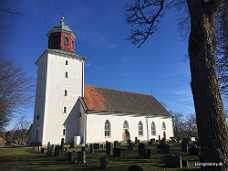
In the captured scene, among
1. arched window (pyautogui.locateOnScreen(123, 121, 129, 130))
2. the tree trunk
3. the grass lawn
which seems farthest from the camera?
arched window (pyautogui.locateOnScreen(123, 121, 129, 130))

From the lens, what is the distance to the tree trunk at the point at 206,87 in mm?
4988

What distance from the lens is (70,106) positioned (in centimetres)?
3281

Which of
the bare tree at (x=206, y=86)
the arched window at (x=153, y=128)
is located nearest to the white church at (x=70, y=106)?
the arched window at (x=153, y=128)

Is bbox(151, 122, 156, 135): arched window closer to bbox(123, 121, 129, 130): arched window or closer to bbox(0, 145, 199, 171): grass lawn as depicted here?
bbox(123, 121, 129, 130): arched window

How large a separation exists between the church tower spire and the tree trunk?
29.1 m

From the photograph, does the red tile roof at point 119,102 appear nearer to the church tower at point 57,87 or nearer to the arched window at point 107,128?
the arched window at point 107,128

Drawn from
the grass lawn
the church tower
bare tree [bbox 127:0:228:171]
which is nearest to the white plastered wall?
the church tower

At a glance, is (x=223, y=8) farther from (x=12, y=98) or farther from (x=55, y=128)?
(x=55, y=128)

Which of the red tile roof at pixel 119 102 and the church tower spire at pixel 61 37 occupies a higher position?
the church tower spire at pixel 61 37

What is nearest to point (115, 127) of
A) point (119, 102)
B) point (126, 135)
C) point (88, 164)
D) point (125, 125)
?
point (125, 125)

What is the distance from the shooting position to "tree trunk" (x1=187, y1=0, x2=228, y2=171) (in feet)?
16.4

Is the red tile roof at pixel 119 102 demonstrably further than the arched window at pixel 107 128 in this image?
Yes

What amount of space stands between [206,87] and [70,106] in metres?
28.7

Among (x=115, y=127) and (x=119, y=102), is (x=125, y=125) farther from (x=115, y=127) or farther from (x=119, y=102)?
(x=119, y=102)
